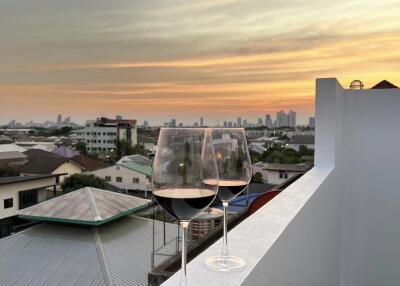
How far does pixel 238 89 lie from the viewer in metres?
10.7

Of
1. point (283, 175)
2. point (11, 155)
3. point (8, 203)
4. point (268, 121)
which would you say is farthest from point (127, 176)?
point (268, 121)

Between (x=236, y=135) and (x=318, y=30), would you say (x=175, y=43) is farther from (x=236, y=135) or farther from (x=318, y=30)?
(x=236, y=135)

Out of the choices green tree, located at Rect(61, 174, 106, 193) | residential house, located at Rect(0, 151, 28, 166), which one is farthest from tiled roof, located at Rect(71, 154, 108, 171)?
green tree, located at Rect(61, 174, 106, 193)

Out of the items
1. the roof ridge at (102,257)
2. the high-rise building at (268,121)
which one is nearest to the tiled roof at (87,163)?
the high-rise building at (268,121)

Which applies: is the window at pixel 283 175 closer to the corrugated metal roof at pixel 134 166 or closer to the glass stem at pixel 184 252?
the corrugated metal roof at pixel 134 166

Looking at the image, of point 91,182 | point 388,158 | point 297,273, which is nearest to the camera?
point 297,273

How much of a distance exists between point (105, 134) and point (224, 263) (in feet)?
138

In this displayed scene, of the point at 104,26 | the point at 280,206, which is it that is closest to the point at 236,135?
the point at 280,206

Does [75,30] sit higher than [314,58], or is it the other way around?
[75,30]

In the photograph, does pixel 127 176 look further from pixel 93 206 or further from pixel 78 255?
pixel 78 255

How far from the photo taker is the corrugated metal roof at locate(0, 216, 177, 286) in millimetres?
6207

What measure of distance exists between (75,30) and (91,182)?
7834 mm

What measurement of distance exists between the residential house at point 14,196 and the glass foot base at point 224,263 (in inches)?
550

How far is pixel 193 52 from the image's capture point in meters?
11.2
